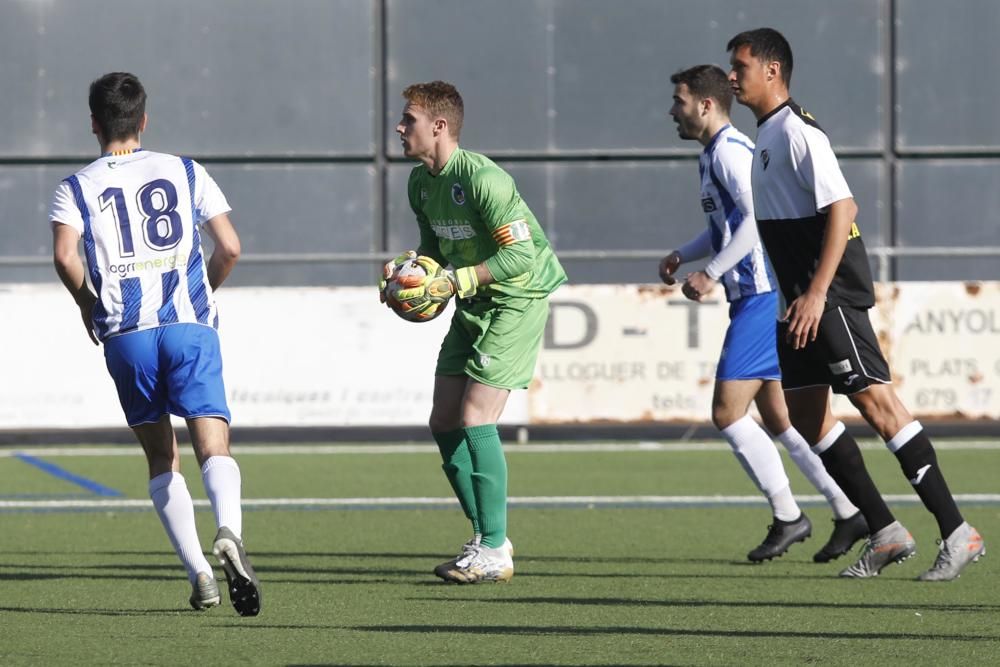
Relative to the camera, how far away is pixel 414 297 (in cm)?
703

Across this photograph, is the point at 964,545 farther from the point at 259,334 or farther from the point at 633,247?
the point at 633,247

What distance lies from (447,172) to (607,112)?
13.6 metres

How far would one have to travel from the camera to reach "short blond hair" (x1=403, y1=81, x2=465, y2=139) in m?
7.18

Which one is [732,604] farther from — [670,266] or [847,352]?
[670,266]

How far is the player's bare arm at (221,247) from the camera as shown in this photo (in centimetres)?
612

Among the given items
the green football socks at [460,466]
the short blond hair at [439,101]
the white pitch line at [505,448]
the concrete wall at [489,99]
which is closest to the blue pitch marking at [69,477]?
the white pitch line at [505,448]

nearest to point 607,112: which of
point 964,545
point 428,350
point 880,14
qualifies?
point 880,14

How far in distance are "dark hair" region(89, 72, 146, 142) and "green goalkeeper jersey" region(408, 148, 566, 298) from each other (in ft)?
4.84

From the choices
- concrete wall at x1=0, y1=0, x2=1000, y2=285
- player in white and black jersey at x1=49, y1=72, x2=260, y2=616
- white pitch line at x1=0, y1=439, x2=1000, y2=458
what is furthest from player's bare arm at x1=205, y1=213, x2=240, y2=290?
concrete wall at x1=0, y1=0, x2=1000, y2=285

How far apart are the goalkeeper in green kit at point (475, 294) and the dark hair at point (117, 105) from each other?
1.26 metres

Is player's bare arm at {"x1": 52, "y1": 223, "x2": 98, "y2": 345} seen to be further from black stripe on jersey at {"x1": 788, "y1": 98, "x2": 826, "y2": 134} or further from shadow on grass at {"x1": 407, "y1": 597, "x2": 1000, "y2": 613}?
black stripe on jersey at {"x1": 788, "y1": 98, "x2": 826, "y2": 134}

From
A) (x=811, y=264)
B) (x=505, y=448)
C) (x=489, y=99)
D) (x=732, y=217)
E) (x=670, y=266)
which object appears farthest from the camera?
(x=489, y=99)

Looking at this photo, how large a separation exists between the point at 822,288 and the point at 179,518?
2466 millimetres

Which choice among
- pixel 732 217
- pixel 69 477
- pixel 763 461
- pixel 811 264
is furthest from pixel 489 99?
pixel 811 264
